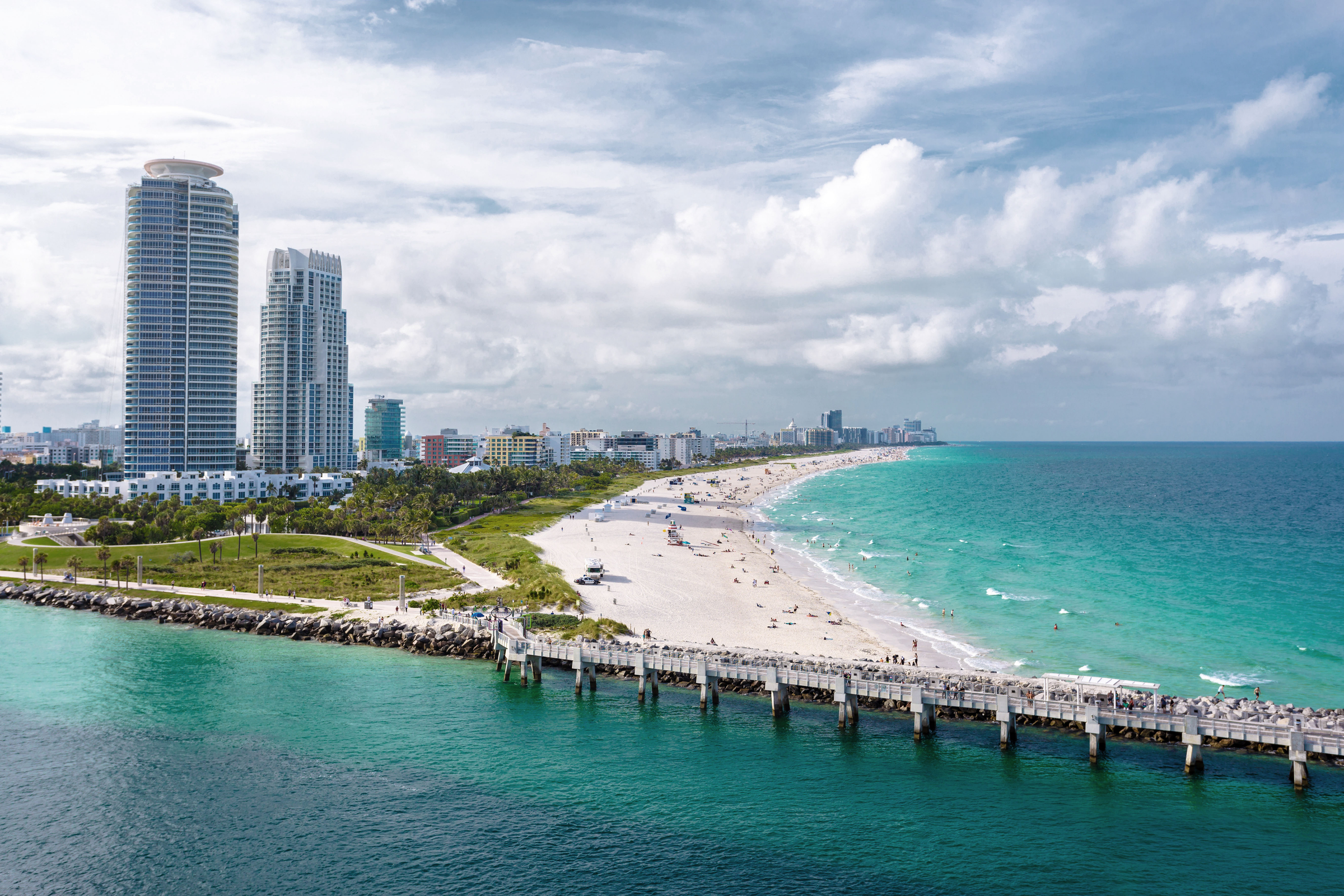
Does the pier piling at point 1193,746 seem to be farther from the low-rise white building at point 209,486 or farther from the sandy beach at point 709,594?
the low-rise white building at point 209,486

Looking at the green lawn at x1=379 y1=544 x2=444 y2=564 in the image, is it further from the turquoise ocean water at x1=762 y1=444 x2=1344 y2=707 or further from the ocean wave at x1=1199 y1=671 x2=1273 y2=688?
the ocean wave at x1=1199 y1=671 x2=1273 y2=688

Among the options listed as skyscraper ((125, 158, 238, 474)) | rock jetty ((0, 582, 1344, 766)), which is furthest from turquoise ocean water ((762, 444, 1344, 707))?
skyscraper ((125, 158, 238, 474))

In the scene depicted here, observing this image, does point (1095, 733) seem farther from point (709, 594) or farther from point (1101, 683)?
point (709, 594)

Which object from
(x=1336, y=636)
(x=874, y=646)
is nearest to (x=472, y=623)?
(x=874, y=646)

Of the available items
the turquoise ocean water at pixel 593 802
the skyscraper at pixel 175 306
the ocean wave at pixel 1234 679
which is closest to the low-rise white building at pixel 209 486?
the skyscraper at pixel 175 306

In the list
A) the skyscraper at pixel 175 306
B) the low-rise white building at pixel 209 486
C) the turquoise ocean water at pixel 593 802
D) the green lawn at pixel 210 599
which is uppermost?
the skyscraper at pixel 175 306

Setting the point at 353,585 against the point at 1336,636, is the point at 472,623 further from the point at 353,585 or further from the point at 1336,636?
the point at 1336,636
